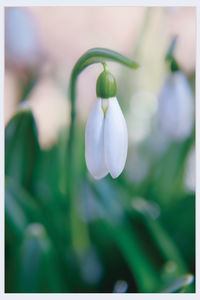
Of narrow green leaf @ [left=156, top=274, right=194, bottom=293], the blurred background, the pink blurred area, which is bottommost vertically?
narrow green leaf @ [left=156, top=274, right=194, bottom=293]

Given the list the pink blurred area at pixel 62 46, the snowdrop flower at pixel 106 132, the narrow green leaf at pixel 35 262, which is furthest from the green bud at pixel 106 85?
the pink blurred area at pixel 62 46

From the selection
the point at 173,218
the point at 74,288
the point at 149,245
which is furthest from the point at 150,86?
the point at 74,288

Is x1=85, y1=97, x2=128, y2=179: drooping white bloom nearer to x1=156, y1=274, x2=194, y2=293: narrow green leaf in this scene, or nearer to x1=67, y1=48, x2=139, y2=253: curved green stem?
x1=67, y1=48, x2=139, y2=253: curved green stem

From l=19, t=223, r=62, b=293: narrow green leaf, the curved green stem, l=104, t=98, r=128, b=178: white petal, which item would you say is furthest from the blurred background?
l=104, t=98, r=128, b=178: white petal

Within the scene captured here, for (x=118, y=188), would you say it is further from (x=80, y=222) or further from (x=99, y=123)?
(x=99, y=123)

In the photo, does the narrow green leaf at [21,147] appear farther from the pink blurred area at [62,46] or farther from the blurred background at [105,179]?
the pink blurred area at [62,46]
